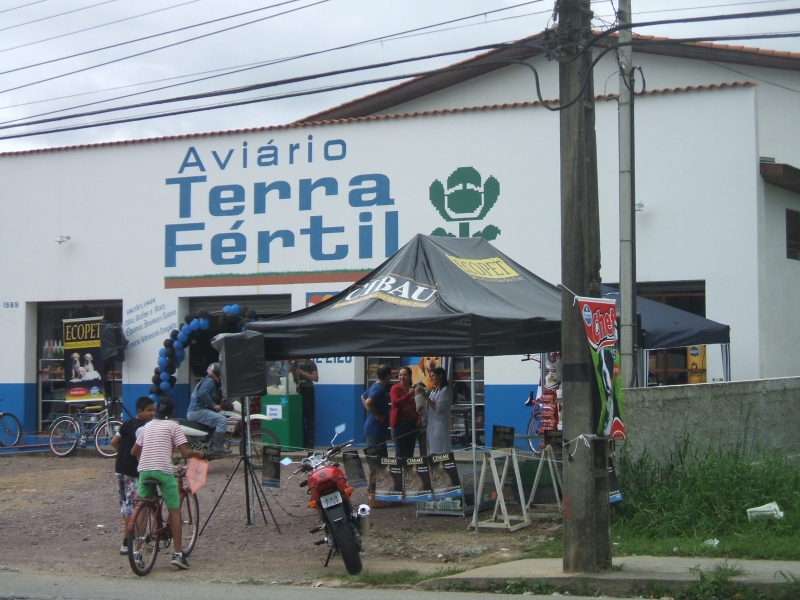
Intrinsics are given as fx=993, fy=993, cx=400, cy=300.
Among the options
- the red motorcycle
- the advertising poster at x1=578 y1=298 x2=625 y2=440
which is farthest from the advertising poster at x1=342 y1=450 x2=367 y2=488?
the advertising poster at x1=578 y1=298 x2=625 y2=440

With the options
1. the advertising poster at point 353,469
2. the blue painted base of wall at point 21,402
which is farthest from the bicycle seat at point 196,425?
the blue painted base of wall at point 21,402

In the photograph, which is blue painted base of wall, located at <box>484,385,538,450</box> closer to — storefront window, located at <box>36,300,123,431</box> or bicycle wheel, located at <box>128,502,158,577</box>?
storefront window, located at <box>36,300,123,431</box>

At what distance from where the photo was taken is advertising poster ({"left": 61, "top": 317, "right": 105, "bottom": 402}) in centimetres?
2084

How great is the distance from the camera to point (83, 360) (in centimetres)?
2103

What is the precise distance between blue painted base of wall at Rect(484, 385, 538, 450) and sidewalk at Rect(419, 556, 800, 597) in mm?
8497

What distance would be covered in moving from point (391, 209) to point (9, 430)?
946cm

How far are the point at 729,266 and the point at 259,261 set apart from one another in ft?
29.5

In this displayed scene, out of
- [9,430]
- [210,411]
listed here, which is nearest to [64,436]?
[9,430]

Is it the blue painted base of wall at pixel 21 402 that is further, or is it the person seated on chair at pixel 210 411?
the blue painted base of wall at pixel 21 402

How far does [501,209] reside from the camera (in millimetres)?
18328

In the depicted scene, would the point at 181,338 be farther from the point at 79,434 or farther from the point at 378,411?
the point at 378,411

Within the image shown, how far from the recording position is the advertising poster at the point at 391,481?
11.6 m

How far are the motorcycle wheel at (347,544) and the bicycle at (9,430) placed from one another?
1351cm

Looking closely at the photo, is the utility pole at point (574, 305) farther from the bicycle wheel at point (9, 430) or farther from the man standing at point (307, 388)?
the bicycle wheel at point (9, 430)
